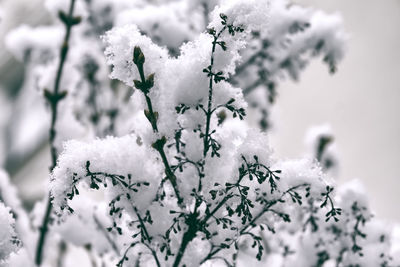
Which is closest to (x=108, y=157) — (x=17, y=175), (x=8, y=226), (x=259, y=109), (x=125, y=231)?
(x=8, y=226)

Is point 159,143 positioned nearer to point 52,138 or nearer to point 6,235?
point 6,235

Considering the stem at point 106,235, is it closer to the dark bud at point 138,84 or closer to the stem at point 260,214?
the stem at point 260,214

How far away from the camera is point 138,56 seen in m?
1.21

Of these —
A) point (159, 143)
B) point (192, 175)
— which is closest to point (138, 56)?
point (159, 143)

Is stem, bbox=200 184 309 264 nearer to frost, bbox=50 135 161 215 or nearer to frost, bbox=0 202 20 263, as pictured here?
frost, bbox=50 135 161 215

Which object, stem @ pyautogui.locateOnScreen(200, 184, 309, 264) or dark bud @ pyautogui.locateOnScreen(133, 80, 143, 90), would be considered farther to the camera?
stem @ pyautogui.locateOnScreen(200, 184, 309, 264)

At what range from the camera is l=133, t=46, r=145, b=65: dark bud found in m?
1.21

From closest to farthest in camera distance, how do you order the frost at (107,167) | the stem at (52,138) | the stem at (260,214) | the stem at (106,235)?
the frost at (107,167), the stem at (260,214), the stem at (52,138), the stem at (106,235)

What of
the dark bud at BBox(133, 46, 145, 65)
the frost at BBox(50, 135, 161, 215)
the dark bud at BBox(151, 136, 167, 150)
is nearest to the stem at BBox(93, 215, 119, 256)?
the frost at BBox(50, 135, 161, 215)

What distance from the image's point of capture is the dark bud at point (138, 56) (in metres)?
1.21

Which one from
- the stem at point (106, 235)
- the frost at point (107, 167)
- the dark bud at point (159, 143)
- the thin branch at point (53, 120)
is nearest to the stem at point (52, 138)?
the thin branch at point (53, 120)

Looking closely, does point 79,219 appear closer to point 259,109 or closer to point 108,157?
point 108,157

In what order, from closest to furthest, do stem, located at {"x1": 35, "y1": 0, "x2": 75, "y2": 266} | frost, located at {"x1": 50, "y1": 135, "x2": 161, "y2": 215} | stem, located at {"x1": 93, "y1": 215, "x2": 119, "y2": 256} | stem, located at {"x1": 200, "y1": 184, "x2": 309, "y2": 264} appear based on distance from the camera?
frost, located at {"x1": 50, "y1": 135, "x2": 161, "y2": 215} → stem, located at {"x1": 200, "y1": 184, "x2": 309, "y2": 264} → stem, located at {"x1": 35, "y1": 0, "x2": 75, "y2": 266} → stem, located at {"x1": 93, "y1": 215, "x2": 119, "y2": 256}

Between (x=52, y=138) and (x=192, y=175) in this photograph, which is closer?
(x=192, y=175)
